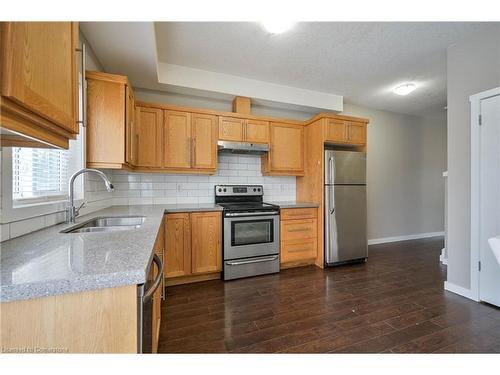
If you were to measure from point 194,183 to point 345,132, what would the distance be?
237 cm

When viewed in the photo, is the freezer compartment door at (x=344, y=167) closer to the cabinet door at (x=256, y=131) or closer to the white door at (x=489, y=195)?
the cabinet door at (x=256, y=131)

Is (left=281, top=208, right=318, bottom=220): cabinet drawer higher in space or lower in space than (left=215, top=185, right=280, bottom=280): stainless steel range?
higher

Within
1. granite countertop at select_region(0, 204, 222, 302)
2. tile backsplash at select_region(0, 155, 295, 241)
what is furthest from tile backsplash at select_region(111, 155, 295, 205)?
granite countertop at select_region(0, 204, 222, 302)

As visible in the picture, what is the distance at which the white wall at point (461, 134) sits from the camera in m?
2.20

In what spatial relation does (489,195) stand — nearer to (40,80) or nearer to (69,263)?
(69,263)

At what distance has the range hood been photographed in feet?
9.96

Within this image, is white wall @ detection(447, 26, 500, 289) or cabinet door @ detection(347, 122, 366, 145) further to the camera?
cabinet door @ detection(347, 122, 366, 145)

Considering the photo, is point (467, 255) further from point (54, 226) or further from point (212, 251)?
point (54, 226)

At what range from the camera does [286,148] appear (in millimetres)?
3420

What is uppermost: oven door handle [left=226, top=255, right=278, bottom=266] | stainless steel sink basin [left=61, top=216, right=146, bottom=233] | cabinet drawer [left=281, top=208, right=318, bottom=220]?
stainless steel sink basin [left=61, top=216, right=146, bottom=233]

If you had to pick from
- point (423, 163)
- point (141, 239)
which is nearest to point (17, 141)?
point (141, 239)

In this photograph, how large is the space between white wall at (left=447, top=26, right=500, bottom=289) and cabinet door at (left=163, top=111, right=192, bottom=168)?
304 centimetres

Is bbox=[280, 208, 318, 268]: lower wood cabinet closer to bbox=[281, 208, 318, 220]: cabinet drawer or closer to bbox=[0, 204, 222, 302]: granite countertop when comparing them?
bbox=[281, 208, 318, 220]: cabinet drawer

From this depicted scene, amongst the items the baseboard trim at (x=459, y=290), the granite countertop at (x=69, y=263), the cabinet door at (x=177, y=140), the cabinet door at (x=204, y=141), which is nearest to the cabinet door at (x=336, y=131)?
the cabinet door at (x=204, y=141)
